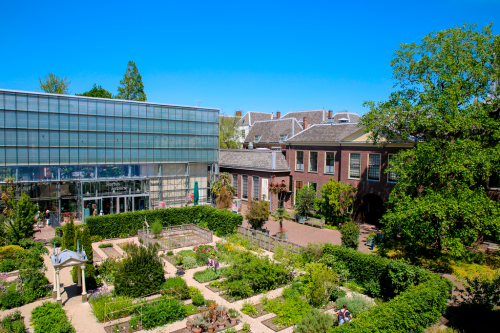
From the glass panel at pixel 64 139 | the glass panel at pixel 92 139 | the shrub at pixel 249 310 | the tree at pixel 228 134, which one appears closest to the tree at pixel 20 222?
the glass panel at pixel 64 139

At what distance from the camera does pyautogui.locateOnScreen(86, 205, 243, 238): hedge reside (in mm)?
25009

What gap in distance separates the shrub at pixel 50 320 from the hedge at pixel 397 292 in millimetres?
9533

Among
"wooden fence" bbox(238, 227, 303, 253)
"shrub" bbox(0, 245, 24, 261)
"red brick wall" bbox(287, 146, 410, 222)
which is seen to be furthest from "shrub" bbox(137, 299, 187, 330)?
"red brick wall" bbox(287, 146, 410, 222)

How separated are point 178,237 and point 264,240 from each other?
6724 mm

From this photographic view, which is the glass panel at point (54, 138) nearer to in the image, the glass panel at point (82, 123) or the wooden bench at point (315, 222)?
the glass panel at point (82, 123)

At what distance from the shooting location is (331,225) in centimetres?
3006

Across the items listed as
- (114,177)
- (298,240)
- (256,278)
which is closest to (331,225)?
(298,240)

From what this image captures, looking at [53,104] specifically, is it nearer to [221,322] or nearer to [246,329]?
[221,322]

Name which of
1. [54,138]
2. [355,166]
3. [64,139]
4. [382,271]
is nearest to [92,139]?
[64,139]

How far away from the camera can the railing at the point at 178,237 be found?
2352cm

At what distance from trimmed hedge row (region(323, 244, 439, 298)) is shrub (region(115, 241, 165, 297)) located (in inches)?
356

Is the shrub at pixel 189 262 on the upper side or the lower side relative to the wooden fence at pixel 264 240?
lower

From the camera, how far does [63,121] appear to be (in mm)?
27672

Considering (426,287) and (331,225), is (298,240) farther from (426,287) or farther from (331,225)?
(426,287)
